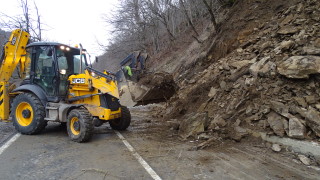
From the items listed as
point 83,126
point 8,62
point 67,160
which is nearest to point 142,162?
point 67,160

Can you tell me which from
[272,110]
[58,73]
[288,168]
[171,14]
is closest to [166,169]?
[288,168]

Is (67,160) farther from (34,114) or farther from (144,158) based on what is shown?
(34,114)

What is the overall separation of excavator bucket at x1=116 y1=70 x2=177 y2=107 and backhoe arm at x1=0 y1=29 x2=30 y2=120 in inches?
131

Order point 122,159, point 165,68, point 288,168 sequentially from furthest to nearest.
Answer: point 165,68 < point 122,159 < point 288,168

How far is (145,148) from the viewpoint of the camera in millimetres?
5738

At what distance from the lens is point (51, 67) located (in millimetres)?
7102

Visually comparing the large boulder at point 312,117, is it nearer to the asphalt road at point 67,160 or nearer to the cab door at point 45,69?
the asphalt road at point 67,160

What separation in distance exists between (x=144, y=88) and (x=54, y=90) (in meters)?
3.00

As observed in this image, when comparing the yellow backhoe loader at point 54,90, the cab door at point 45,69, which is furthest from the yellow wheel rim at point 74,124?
the cab door at point 45,69

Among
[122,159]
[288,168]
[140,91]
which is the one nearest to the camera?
[288,168]

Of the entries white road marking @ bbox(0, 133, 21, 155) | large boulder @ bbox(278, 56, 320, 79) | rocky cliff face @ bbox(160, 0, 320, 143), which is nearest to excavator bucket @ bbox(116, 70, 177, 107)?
rocky cliff face @ bbox(160, 0, 320, 143)

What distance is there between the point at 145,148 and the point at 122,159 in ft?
2.86

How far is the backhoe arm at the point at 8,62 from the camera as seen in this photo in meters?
7.44

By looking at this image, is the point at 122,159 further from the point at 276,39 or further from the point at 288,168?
the point at 276,39
